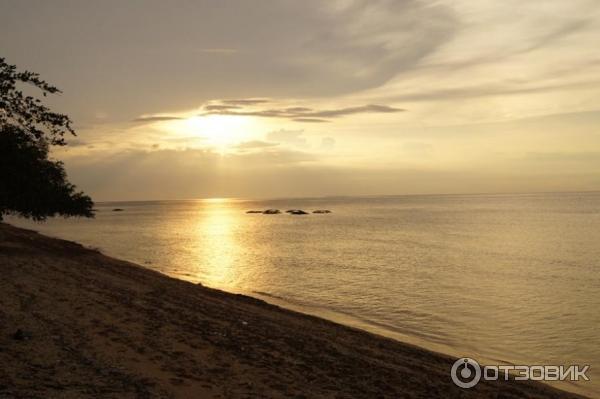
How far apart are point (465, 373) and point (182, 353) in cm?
820

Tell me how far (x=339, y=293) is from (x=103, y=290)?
15825 mm

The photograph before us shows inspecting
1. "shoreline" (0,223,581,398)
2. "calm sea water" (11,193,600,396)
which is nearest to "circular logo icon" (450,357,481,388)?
"shoreline" (0,223,581,398)

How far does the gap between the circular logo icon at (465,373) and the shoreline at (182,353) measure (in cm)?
25

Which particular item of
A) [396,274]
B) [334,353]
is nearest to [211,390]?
[334,353]

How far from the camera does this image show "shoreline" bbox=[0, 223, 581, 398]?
8.54 metres

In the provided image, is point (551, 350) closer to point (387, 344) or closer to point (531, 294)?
point (387, 344)

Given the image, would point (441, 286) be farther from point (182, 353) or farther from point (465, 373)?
point (182, 353)

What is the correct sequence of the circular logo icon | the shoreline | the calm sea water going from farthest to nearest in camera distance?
1. the calm sea water
2. the circular logo icon
3. the shoreline

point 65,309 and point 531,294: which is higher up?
point 65,309

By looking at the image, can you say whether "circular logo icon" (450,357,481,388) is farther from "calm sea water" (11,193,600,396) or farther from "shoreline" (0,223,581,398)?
"calm sea water" (11,193,600,396)

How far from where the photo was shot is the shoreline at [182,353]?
8539 mm

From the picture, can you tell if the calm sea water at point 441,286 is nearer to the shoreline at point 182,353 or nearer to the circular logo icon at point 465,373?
the circular logo icon at point 465,373

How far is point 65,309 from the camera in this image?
42.8 ft

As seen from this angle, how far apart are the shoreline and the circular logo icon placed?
25 cm
